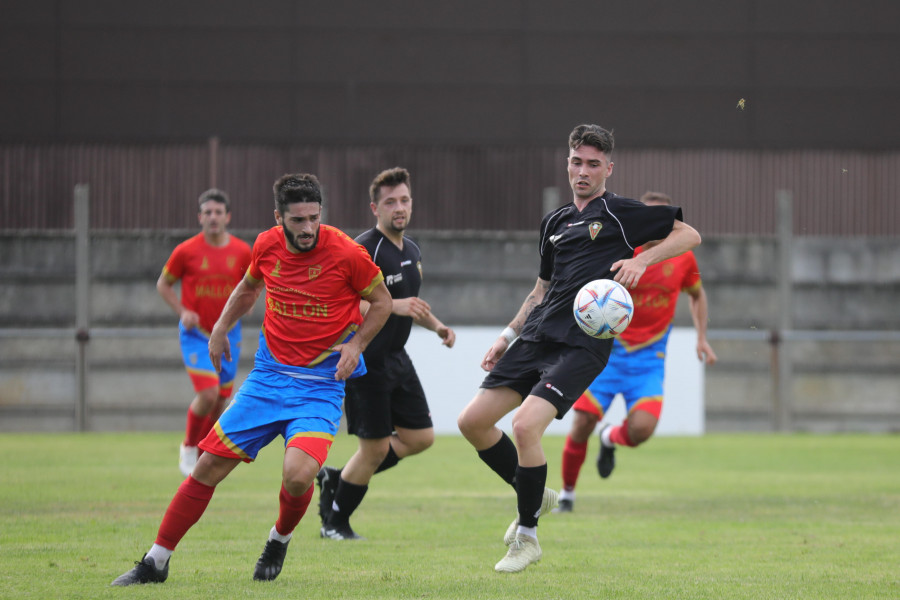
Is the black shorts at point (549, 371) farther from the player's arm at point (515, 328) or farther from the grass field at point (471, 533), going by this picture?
the grass field at point (471, 533)

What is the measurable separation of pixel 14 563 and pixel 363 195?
12.1 metres

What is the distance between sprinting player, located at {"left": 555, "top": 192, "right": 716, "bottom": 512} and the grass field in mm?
410

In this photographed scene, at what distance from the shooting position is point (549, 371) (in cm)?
583

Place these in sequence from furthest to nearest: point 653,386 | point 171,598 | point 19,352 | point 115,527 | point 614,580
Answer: point 19,352, point 653,386, point 115,527, point 614,580, point 171,598

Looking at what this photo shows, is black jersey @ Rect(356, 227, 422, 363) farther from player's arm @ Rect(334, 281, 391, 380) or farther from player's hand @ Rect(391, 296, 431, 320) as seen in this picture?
player's arm @ Rect(334, 281, 391, 380)

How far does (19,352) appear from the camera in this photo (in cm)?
1656

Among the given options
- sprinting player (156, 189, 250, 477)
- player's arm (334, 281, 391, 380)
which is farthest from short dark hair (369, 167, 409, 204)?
sprinting player (156, 189, 250, 477)

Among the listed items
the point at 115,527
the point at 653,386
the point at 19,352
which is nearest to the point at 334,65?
the point at 19,352

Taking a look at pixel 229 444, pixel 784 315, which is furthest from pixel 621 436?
pixel 784 315

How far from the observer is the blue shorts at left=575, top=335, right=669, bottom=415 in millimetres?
8961

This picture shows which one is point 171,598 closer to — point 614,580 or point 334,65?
point 614,580

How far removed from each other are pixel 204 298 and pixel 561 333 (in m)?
5.28

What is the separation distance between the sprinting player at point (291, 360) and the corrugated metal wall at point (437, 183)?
1157cm

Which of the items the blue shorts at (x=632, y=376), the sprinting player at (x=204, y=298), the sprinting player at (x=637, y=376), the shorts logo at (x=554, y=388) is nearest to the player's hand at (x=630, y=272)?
the shorts logo at (x=554, y=388)
